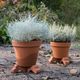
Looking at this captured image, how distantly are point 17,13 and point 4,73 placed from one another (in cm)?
753

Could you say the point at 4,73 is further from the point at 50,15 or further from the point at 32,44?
the point at 50,15

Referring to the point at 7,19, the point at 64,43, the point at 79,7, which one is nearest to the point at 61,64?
the point at 64,43

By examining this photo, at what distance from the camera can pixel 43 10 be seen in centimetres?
1270

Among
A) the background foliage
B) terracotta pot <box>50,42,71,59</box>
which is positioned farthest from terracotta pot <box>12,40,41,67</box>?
the background foliage

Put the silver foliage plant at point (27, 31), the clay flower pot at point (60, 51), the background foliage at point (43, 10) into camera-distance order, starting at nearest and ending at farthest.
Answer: the silver foliage plant at point (27, 31) < the clay flower pot at point (60, 51) < the background foliage at point (43, 10)

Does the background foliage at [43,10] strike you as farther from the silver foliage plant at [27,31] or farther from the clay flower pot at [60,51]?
the silver foliage plant at [27,31]

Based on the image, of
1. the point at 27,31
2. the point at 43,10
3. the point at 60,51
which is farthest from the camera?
the point at 43,10

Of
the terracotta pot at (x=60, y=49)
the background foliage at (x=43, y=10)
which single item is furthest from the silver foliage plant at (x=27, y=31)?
the background foliage at (x=43, y=10)

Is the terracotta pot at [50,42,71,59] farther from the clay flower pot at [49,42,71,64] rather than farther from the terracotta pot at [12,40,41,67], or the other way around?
the terracotta pot at [12,40,41,67]

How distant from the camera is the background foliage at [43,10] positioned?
482 inches

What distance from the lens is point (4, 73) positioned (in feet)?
17.1

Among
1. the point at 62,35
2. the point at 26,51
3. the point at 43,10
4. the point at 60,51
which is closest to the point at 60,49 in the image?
the point at 60,51

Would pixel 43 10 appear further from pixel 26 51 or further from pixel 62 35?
pixel 26 51

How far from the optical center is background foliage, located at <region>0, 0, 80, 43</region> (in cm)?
1224
